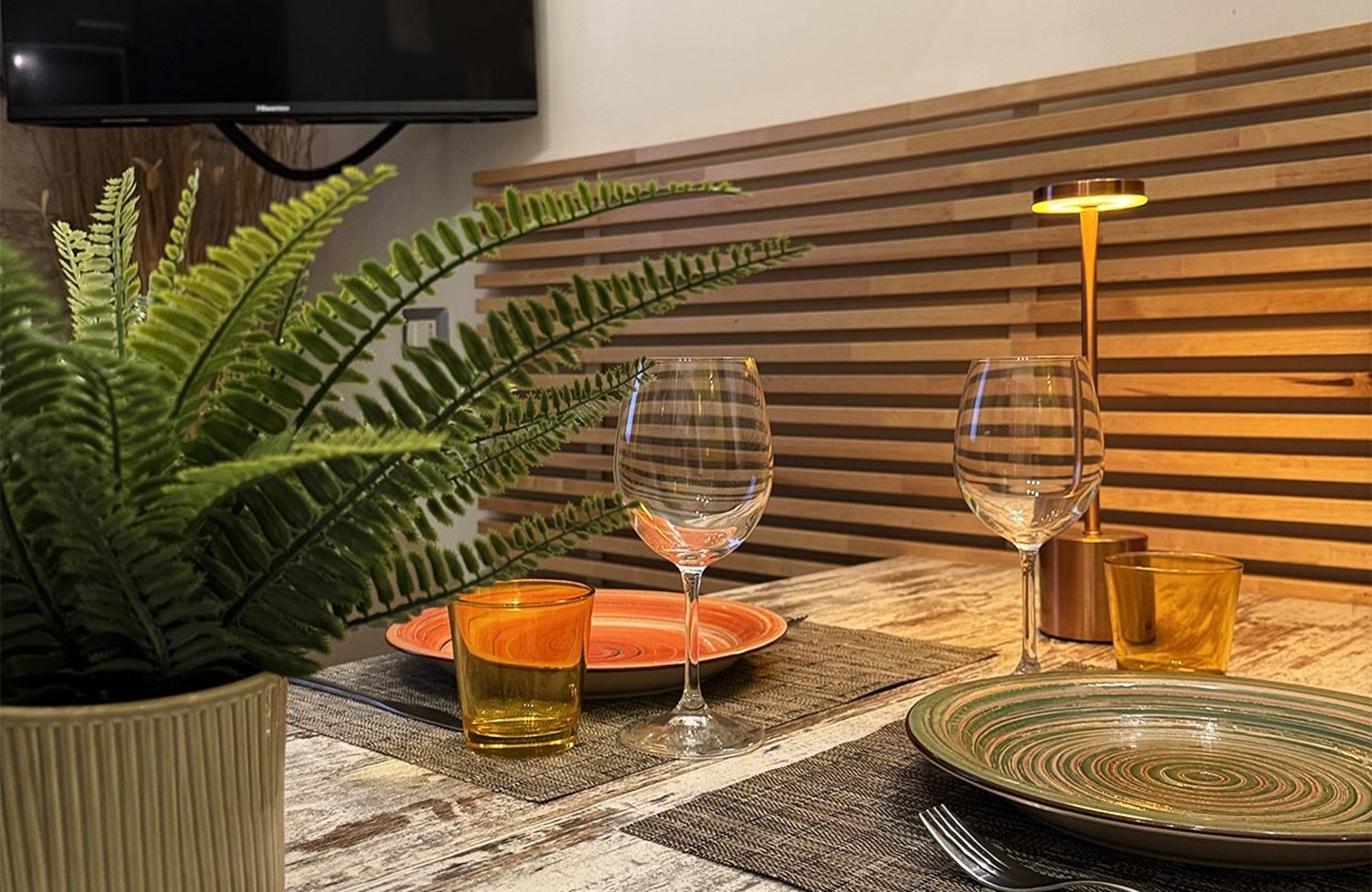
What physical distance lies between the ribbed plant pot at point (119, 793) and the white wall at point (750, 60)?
172 centimetres

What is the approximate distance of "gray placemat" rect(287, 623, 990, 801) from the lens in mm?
798

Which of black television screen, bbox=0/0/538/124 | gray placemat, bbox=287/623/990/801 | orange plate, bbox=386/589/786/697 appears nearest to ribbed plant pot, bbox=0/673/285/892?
gray placemat, bbox=287/623/990/801

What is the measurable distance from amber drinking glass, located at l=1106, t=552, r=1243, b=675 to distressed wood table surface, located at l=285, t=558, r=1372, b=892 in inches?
4.0

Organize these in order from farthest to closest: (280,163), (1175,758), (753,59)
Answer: (280,163) < (753,59) < (1175,758)

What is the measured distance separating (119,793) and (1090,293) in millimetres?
1147

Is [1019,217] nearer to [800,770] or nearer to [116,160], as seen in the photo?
[800,770]

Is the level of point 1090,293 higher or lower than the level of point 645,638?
higher

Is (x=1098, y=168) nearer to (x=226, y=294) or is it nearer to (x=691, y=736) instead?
(x=691, y=736)

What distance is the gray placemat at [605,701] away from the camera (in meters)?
0.80

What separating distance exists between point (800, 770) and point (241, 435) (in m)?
0.47

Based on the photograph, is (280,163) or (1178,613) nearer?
(1178,613)

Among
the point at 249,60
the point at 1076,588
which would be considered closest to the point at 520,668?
the point at 1076,588

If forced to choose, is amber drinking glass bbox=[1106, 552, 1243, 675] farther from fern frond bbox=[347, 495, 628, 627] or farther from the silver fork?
fern frond bbox=[347, 495, 628, 627]

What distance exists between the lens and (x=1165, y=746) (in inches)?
31.1
